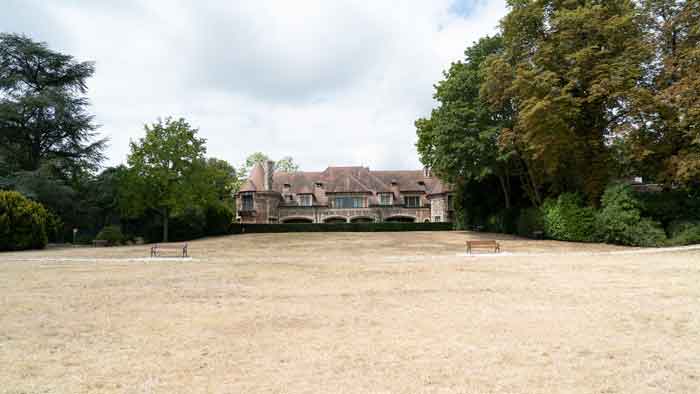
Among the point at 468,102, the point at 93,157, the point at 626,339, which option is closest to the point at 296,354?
the point at 626,339

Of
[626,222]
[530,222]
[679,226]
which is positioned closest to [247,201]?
[530,222]

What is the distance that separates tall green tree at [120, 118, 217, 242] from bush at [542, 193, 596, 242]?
86.6ft

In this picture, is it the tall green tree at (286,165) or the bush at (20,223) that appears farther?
the tall green tree at (286,165)

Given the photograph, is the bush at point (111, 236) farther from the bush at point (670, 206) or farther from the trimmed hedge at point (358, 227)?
the bush at point (670, 206)

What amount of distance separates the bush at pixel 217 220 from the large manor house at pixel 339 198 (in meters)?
8.90

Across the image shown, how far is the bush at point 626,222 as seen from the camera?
2170cm

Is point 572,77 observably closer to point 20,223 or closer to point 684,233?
point 684,233

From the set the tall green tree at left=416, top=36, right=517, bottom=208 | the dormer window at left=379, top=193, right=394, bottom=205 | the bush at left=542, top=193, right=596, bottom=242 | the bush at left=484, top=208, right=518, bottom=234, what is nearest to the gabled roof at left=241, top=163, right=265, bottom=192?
the dormer window at left=379, top=193, right=394, bottom=205

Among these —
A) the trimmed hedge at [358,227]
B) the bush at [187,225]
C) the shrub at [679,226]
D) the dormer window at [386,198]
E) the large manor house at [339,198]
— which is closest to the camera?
the shrub at [679,226]

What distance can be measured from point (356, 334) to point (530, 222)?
28.7 meters

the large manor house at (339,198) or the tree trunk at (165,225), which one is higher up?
the large manor house at (339,198)

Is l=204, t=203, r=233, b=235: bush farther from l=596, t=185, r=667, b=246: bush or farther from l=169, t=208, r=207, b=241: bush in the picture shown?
l=596, t=185, r=667, b=246: bush

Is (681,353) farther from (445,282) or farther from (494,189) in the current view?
(494,189)

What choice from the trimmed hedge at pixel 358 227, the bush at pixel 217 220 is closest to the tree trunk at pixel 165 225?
the bush at pixel 217 220
